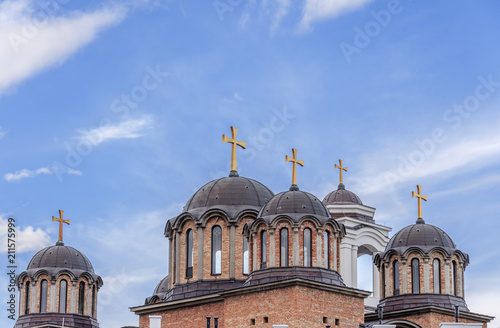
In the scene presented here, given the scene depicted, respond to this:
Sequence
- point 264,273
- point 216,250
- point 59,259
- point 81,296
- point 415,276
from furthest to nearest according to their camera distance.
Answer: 1. point 81,296
2. point 59,259
3. point 415,276
4. point 216,250
5. point 264,273

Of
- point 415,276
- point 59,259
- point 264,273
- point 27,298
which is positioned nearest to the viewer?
point 264,273

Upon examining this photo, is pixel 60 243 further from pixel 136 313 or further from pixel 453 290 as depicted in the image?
pixel 453 290

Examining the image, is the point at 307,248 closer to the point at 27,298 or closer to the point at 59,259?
the point at 59,259

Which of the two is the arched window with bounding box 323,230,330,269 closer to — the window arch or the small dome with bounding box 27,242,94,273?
the window arch

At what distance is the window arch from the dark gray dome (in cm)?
512

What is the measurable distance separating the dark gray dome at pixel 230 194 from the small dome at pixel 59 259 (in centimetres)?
917

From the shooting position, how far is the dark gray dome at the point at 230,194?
57.4 metres

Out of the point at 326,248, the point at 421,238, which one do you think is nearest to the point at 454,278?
the point at 421,238

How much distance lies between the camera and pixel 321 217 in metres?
53.1

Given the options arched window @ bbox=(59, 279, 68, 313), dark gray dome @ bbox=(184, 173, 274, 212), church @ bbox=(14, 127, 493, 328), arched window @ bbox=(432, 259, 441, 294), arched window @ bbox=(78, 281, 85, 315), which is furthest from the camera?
arched window @ bbox=(78, 281, 85, 315)

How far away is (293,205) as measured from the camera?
5306 cm

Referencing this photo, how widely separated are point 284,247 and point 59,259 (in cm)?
1631

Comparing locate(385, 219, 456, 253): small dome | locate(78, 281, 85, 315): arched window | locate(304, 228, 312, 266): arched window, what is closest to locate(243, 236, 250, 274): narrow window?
locate(304, 228, 312, 266): arched window

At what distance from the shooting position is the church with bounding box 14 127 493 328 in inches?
2046
